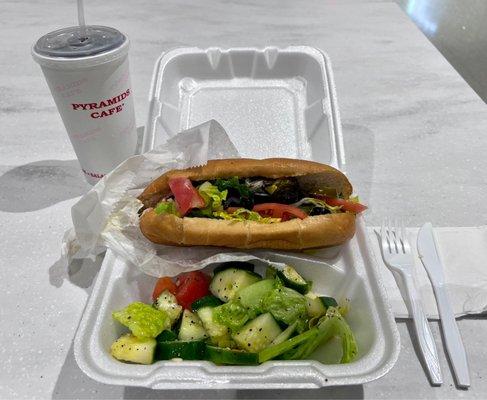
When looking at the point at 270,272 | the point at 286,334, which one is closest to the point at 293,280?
the point at 270,272

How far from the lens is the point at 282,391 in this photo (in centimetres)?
119

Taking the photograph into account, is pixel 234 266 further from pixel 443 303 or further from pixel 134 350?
pixel 443 303

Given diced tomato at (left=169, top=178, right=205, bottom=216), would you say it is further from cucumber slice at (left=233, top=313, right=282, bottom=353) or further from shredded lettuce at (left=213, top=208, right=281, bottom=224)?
cucumber slice at (left=233, top=313, right=282, bottom=353)

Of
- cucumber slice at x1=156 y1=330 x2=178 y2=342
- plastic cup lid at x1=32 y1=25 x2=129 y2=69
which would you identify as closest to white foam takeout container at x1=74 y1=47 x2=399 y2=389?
cucumber slice at x1=156 y1=330 x2=178 y2=342

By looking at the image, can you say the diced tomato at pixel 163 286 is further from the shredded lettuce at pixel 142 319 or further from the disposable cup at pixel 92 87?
the disposable cup at pixel 92 87

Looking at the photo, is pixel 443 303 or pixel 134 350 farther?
pixel 443 303

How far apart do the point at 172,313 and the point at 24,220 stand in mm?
872

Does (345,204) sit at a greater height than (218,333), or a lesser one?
greater

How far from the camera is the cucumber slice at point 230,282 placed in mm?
1308

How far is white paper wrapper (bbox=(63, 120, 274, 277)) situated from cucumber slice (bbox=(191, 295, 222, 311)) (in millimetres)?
124

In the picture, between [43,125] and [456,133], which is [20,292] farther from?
[456,133]

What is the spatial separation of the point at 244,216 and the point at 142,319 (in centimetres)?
53

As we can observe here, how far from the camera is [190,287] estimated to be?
4.47 feet

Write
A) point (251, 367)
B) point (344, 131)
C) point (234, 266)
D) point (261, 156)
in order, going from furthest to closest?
point (344, 131) < point (261, 156) < point (234, 266) < point (251, 367)
